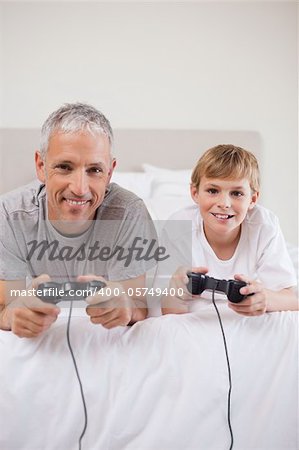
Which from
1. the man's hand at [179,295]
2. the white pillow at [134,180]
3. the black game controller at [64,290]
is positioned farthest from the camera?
the white pillow at [134,180]

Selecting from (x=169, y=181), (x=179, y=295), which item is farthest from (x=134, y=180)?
(x=179, y=295)

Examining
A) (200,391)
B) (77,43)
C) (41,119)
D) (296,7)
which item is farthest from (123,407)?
(296,7)

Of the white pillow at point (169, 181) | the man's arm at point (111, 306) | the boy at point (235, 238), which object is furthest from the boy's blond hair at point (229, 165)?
the white pillow at point (169, 181)

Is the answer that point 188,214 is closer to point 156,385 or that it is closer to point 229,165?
point 229,165

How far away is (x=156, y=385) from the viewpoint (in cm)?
73

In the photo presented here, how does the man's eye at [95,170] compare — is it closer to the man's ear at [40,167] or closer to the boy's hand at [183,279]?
the man's ear at [40,167]

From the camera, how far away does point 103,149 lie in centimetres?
76

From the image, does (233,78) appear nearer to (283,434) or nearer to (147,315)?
(147,315)

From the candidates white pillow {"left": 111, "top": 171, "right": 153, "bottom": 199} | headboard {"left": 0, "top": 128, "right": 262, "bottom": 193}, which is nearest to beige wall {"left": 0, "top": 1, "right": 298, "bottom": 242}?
headboard {"left": 0, "top": 128, "right": 262, "bottom": 193}

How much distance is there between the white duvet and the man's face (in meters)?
0.17

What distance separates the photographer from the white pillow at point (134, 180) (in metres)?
1.29

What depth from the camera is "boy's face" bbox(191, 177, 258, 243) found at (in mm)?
838

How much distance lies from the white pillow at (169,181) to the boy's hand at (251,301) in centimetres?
62

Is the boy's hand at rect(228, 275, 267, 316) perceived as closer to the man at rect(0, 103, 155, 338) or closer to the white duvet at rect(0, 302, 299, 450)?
the white duvet at rect(0, 302, 299, 450)
